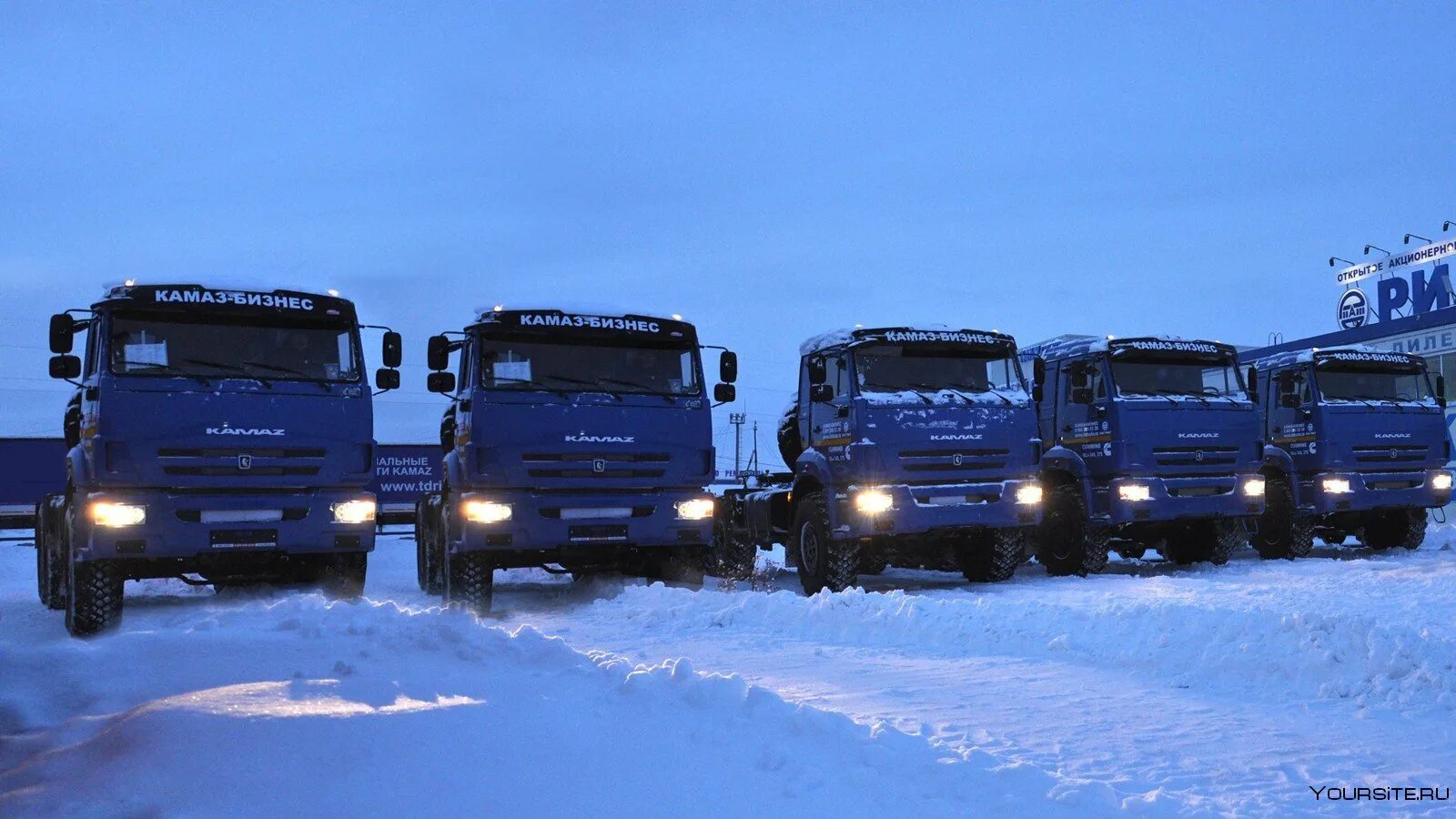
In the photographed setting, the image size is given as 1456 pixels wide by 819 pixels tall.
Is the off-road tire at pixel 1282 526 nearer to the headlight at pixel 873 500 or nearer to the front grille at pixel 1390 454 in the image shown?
the front grille at pixel 1390 454

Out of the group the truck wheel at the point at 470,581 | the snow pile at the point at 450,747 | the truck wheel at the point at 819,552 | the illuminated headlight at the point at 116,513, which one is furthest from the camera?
the truck wheel at the point at 819,552

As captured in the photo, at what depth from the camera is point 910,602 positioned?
11023 mm

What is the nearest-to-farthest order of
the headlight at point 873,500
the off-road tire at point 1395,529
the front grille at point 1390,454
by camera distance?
the headlight at point 873,500, the front grille at point 1390,454, the off-road tire at point 1395,529

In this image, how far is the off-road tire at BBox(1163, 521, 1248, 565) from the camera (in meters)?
16.7

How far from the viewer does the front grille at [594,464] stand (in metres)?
12.1

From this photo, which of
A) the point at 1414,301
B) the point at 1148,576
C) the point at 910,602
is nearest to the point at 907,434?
the point at 910,602

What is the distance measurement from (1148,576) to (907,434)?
4.35m

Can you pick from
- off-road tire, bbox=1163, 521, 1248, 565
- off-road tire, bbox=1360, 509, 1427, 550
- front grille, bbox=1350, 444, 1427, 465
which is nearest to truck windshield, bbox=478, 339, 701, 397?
off-road tire, bbox=1163, 521, 1248, 565

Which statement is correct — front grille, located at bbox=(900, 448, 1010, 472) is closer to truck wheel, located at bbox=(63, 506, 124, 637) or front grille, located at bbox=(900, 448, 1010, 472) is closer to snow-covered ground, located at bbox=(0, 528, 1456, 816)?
snow-covered ground, located at bbox=(0, 528, 1456, 816)

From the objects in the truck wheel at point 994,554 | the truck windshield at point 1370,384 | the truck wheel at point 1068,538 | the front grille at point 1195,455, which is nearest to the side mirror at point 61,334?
the truck wheel at point 994,554

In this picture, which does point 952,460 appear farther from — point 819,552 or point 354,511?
point 354,511

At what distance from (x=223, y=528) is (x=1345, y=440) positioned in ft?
48.8

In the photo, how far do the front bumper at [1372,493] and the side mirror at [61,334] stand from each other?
15.7m

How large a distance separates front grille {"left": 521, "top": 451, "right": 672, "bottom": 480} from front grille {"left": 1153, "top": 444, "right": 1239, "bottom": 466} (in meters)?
6.68
